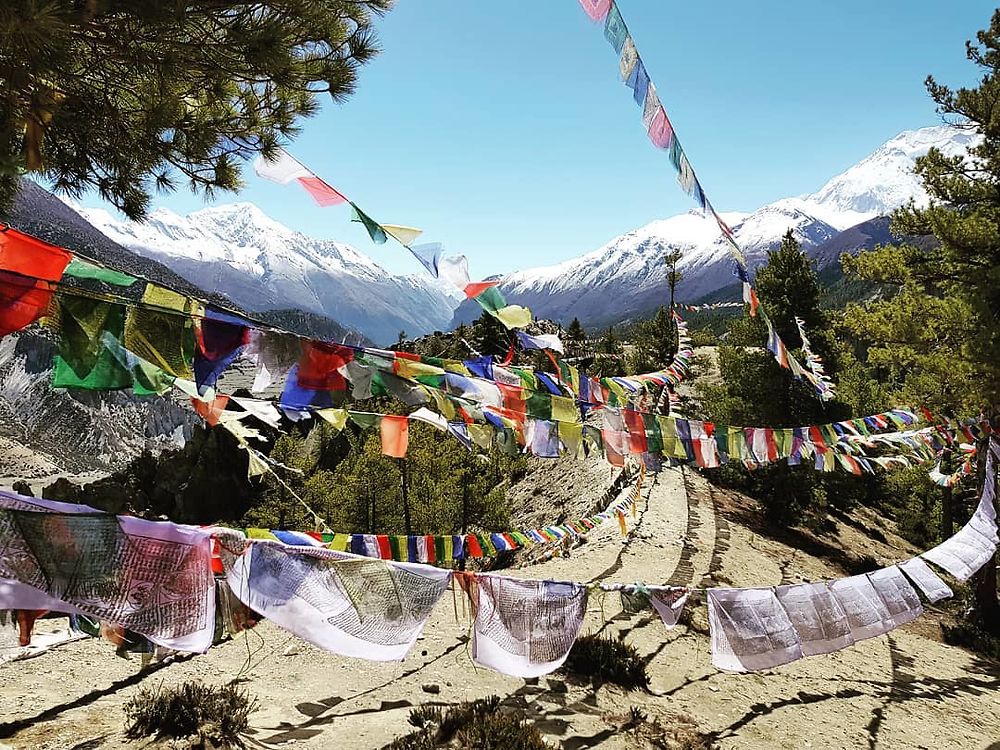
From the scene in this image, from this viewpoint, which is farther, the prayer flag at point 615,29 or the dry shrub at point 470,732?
the dry shrub at point 470,732

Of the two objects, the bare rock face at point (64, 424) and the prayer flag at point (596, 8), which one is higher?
the bare rock face at point (64, 424)

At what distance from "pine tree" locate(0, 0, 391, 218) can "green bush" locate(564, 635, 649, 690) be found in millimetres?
8501

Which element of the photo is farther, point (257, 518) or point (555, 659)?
point (257, 518)

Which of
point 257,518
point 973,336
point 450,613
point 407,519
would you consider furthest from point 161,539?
point 257,518

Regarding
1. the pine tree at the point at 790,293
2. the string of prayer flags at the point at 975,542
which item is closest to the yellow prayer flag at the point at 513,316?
the string of prayer flags at the point at 975,542

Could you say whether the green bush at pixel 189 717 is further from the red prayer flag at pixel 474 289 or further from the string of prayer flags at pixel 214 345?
the red prayer flag at pixel 474 289

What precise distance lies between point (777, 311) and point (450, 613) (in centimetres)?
1550

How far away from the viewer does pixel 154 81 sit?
6.02 m

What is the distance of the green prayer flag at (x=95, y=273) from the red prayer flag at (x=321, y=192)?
2326 millimetres

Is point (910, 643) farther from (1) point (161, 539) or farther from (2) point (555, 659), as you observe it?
(1) point (161, 539)

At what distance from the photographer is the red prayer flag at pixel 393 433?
640 cm

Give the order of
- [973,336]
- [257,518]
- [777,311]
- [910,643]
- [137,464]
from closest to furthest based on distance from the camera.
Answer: [973,336]
[910,643]
[777,311]
[257,518]
[137,464]

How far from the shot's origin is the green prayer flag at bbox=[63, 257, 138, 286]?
3602 millimetres

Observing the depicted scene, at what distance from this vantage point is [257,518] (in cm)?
3288
